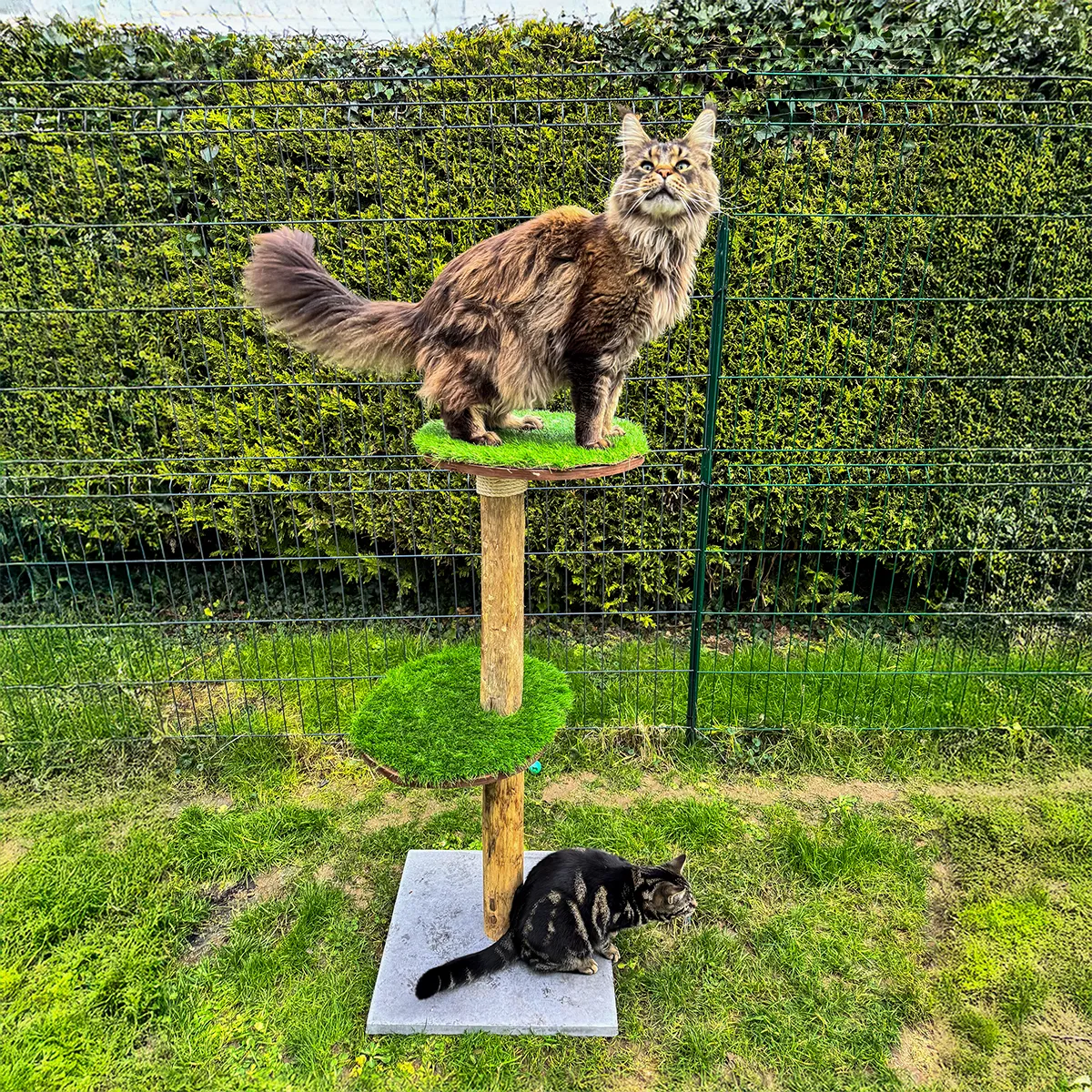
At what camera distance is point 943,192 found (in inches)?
153

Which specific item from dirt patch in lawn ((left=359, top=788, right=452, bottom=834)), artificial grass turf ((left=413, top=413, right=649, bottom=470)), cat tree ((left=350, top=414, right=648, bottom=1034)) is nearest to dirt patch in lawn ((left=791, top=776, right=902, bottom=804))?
cat tree ((left=350, top=414, right=648, bottom=1034))

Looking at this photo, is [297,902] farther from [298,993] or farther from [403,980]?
[403,980]

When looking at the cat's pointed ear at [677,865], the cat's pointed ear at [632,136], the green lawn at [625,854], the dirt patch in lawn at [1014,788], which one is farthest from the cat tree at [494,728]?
the dirt patch in lawn at [1014,788]

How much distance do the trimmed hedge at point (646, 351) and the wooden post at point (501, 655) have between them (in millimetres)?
1501

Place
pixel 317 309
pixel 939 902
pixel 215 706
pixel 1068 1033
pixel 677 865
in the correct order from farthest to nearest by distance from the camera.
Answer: pixel 215 706, pixel 939 902, pixel 677 865, pixel 1068 1033, pixel 317 309

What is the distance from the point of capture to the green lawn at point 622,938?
2275 mm

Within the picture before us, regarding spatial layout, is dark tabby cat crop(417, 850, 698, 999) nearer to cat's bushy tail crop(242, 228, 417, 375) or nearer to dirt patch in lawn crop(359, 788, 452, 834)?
dirt patch in lawn crop(359, 788, 452, 834)

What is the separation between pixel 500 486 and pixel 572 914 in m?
1.45

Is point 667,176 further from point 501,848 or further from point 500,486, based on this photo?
point 501,848

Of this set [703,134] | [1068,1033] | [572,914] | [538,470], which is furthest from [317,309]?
[1068,1033]

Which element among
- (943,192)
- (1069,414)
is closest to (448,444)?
(943,192)

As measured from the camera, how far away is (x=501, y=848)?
246 cm

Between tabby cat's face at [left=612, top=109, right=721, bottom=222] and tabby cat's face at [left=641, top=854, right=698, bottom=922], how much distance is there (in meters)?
2.11

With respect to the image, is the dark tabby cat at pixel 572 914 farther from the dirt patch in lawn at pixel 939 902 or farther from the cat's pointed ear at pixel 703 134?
the cat's pointed ear at pixel 703 134
